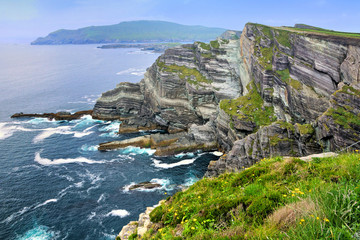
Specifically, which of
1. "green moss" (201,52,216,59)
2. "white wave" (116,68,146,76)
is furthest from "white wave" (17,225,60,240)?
"white wave" (116,68,146,76)

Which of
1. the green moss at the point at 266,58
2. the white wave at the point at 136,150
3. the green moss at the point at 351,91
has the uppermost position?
the green moss at the point at 266,58

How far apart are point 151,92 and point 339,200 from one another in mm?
73848

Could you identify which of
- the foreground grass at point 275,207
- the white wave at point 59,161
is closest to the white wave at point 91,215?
the white wave at point 59,161

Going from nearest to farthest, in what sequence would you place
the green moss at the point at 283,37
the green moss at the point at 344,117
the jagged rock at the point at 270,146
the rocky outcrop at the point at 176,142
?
the green moss at the point at 344,117 < the jagged rock at the point at 270,146 < the green moss at the point at 283,37 < the rocky outcrop at the point at 176,142

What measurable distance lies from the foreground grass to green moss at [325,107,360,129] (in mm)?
19500

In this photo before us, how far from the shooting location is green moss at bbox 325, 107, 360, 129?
91.4ft

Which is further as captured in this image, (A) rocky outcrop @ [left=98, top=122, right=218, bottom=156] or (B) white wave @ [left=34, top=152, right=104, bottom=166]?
(A) rocky outcrop @ [left=98, top=122, right=218, bottom=156]

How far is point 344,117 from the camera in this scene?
94.3 ft

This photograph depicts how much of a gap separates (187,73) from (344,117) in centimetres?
5058

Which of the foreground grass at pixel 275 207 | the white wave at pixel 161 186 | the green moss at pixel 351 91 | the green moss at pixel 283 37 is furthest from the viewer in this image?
the green moss at pixel 283 37

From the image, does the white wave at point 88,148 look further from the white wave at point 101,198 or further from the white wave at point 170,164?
the white wave at point 101,198

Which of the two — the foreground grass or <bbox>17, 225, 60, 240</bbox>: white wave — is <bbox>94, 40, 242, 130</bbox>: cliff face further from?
the foreground grass

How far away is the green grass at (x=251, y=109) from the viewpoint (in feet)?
160

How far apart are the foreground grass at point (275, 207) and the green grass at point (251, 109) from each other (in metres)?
36.3
